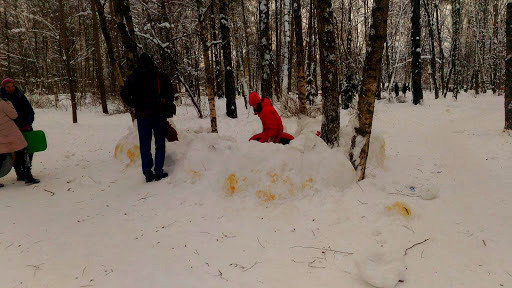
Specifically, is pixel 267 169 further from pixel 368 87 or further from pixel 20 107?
pixel 20 107

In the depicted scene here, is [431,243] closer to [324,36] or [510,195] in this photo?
[510,195]

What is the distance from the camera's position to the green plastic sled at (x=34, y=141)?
5254 mm

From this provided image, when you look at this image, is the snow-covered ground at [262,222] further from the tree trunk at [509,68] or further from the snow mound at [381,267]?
the tree trunk at [509,68]

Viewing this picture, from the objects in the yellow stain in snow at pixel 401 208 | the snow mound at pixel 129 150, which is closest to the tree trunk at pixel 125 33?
the snow mound at pixel 129 150

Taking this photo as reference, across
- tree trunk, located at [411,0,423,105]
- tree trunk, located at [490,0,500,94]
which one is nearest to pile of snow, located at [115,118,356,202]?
tree trunk, located at [411,0,423,105]

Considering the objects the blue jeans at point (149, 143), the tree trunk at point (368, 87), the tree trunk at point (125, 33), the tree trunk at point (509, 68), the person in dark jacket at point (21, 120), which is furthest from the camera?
the tree trunk at point (509, 68)

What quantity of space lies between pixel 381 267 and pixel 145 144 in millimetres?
3638

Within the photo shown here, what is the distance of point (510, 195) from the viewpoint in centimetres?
396

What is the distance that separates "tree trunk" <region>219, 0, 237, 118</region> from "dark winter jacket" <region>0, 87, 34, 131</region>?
6.29 metres

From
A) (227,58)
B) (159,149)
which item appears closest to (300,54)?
(227,58)

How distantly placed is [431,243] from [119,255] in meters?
3.10

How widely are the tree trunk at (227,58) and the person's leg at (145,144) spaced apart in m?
6.35

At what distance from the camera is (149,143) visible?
4.69 metres

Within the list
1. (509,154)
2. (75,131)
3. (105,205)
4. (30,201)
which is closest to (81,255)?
(105,205)
